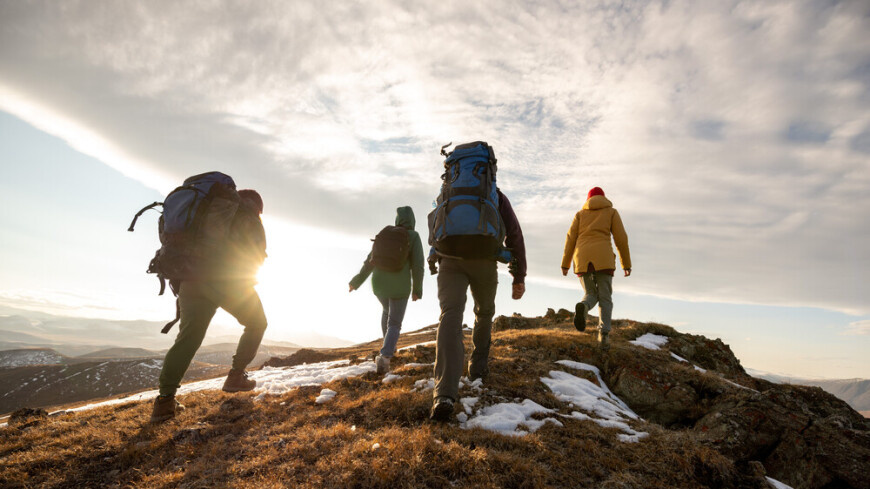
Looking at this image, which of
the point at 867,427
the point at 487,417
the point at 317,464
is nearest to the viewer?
the point at 317,464

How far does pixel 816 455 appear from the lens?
5.54 meters

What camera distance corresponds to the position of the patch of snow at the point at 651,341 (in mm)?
12000

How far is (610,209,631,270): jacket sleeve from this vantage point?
921cm

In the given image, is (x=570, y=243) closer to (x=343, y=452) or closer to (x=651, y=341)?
(x=651, y=341)

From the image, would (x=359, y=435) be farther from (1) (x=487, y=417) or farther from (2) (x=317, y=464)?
(1) (x=487, y=417)

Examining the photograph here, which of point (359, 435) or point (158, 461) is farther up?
point (359, 435)

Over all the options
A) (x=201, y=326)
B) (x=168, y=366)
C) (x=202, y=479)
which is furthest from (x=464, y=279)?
(x=168, y=366)

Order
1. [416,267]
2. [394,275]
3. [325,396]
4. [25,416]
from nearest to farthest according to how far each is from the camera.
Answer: [325,396]
[25,416]
[394,275]
[416,267]

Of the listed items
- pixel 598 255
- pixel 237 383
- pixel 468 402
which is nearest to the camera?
pixel 468 402

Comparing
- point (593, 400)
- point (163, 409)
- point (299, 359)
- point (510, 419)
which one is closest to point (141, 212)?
point (163, 409)

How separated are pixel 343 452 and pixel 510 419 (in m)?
2.26

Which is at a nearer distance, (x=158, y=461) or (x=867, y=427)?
(x=158, y=461)

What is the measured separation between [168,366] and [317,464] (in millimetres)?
→ 3332

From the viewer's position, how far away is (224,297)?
595 centimetres
